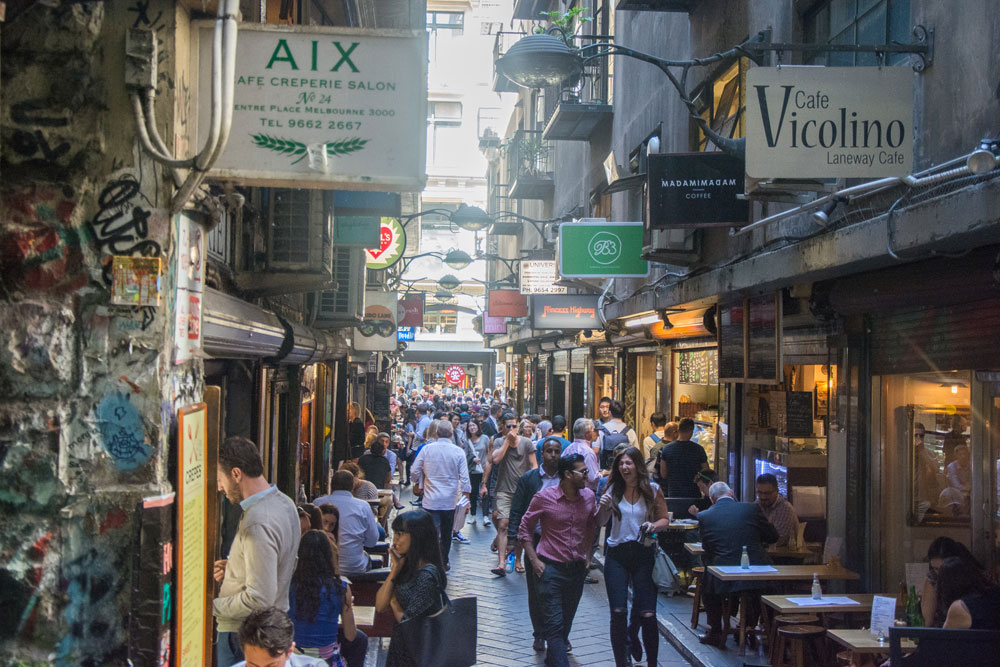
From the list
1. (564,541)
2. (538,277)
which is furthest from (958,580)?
(538,277)

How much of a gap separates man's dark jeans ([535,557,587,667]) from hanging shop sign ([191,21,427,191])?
4.31 meters

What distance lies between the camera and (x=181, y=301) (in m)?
4.18

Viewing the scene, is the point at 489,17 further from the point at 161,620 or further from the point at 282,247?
the point at 161,620

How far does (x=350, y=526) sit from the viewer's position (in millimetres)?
8383

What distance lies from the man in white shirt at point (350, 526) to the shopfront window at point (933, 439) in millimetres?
4816

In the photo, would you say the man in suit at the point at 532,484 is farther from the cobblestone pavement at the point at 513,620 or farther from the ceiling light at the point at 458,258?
the ceiling light at the point at 458,258

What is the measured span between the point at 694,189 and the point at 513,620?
4800mm

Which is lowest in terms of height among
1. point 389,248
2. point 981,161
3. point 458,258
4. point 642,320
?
point 642,320

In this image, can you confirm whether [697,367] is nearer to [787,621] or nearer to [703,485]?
[703,485]

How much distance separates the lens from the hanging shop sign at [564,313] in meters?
18.0

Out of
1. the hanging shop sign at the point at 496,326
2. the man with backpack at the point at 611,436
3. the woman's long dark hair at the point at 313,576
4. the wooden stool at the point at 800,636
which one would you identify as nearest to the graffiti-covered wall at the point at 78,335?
the woman's long dark hair at the point at 313,576

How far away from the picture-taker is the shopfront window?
760 centimetres

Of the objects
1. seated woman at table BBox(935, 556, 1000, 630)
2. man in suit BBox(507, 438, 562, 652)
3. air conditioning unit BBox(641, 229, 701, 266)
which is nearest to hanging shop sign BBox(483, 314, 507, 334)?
air conditioning unit BBox(641, 229, 701, 266)

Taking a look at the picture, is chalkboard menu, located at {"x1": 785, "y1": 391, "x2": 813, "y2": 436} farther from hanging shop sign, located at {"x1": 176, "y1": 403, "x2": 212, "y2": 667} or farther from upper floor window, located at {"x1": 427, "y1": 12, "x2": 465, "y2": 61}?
upper floor window, located at {"x1": 427, "y1": 12, "x2": 465, "y2": 61}
